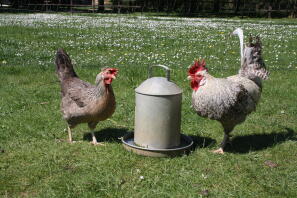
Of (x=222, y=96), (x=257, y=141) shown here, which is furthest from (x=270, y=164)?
(x=222, y=96)

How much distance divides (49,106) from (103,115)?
2170mm

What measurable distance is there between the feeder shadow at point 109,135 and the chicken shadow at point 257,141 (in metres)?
1.55

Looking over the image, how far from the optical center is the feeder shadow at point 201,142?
17.4 feet

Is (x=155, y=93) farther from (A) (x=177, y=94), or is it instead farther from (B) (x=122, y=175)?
(B) (x=122, y=175)

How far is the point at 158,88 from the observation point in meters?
4.75

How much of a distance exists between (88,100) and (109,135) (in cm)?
82

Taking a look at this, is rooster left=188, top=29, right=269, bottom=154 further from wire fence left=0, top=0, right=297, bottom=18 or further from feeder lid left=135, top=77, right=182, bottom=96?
wire fence left=0, top=0, right=297, bottom=18

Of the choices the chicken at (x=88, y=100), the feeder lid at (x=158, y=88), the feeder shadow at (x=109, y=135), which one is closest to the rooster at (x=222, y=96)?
the feeder lid at (x=158, y=88)

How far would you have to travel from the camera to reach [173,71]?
9.16 meters

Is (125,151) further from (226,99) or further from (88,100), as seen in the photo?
(226,99)

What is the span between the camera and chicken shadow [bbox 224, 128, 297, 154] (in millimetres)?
5314

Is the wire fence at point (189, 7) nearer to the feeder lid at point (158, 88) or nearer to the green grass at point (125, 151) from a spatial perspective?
the green grass at point (125, 151)

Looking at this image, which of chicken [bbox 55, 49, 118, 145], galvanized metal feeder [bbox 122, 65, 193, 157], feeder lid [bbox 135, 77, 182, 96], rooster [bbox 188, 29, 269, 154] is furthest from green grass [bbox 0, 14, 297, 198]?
feeder lid [bbox 135, 77, 182, 96]

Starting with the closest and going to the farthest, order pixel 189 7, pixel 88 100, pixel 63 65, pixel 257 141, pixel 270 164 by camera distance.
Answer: pixel 270 164
pixel 88 100
pixel 257 141
pixel 63 65
pixel 189 7
